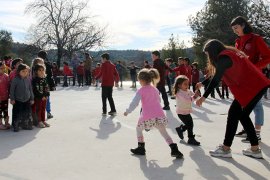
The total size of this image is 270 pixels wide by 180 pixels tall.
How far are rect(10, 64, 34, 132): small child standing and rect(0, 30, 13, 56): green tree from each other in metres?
61.4

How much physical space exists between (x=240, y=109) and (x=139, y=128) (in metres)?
1.40

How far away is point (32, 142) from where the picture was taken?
6418 mm

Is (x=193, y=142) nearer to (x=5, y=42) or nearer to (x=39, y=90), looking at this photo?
(x=39, y=90)

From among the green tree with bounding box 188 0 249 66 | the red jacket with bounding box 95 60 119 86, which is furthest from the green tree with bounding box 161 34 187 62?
the red jacket with bounding box 95 60 119 86

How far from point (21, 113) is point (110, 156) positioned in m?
2.94

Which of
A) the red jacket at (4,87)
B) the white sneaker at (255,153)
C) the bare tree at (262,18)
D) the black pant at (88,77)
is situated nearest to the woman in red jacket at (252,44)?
the white sneaker at (255,153)

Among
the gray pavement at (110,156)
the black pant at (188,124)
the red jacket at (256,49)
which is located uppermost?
the red jacket at (256,49)

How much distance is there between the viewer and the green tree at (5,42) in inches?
2611

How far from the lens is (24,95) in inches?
298

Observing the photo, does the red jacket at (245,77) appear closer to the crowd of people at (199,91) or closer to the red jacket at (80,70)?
the crowd of people at (199,91)

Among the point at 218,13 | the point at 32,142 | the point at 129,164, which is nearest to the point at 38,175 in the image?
the point at 129,164

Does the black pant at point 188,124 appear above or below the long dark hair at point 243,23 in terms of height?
below

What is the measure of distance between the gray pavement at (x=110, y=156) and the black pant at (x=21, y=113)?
0.26m

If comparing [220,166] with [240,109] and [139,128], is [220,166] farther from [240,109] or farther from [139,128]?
[139,128]
